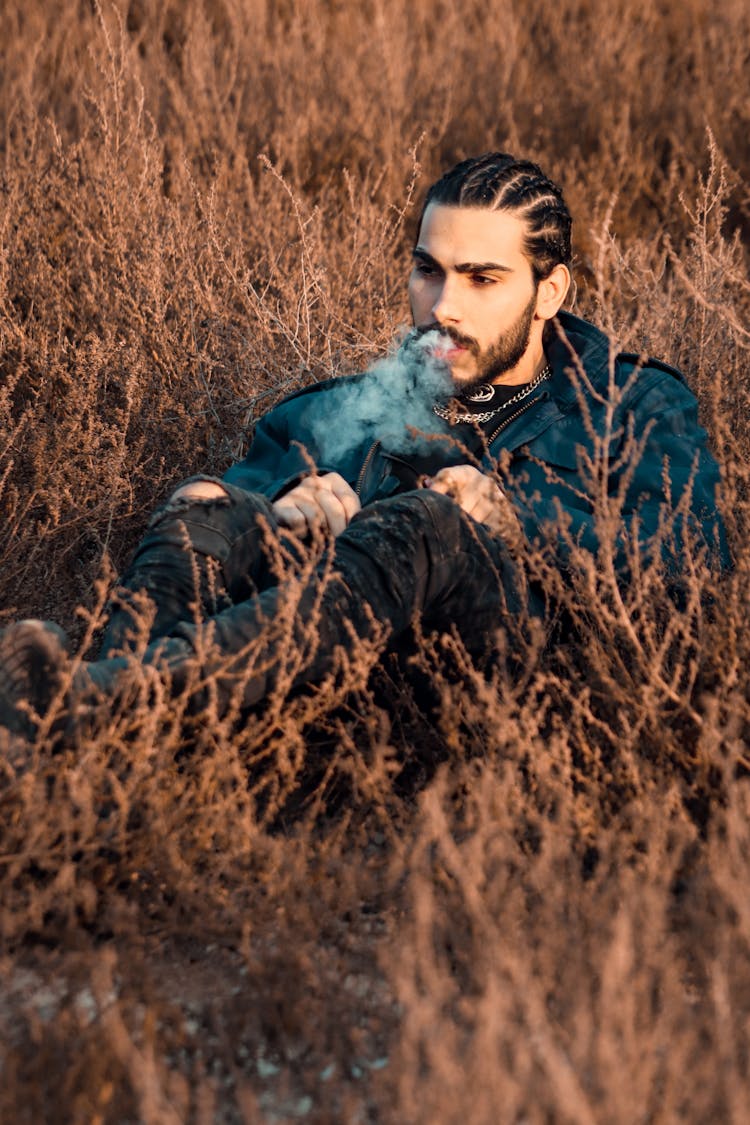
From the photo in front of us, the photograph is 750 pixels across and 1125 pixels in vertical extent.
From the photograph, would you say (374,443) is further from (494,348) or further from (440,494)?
(440,494)

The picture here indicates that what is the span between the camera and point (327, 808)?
2758 millimetres

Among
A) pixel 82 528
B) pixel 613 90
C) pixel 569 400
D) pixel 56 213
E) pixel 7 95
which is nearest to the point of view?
pixel 569 400

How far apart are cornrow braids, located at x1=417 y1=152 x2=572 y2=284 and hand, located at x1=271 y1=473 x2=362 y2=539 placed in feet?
2.73

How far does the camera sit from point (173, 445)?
4.24 meters

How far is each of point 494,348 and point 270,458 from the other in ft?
2.23

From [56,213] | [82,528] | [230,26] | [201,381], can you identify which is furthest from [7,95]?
[82,528]

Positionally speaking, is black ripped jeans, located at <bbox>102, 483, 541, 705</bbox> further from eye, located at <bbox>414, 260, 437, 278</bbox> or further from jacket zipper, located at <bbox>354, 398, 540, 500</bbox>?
eye, located at <bbox>414, 260, 437, 278</bbox>

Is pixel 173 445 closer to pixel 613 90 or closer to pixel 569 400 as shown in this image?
pixel 569 400

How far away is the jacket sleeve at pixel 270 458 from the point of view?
3525 millimetres

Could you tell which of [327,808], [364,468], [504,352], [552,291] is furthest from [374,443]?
[327,808]

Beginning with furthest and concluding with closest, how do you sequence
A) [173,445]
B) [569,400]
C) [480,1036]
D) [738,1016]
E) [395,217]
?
[395,217], [173,445], [569,400], [738,1016], [480,1036]

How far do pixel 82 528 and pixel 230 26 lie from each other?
4835mm

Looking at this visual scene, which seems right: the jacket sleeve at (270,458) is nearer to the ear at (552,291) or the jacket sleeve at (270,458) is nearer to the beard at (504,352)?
the beard at (504,352)

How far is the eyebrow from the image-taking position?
3.43 metres
